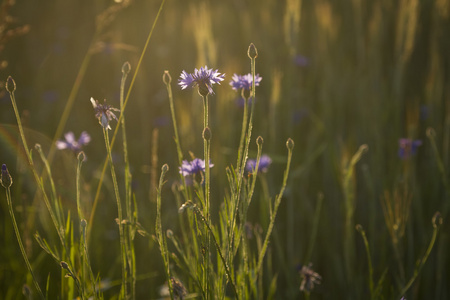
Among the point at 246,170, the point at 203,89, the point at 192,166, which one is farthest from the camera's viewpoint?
the point at 246,170

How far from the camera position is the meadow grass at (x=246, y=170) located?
89 centimetres

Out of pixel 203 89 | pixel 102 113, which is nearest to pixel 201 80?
pixel 203 89

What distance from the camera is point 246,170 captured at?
1.39 meters

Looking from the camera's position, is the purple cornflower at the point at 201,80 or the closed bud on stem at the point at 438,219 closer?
the purple cornflower at the point at 201,80

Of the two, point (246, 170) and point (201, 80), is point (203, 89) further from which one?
point (246, 170)

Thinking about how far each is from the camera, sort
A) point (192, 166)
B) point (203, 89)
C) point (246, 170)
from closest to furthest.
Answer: point (203, 89) → point (192, 166) → point (246, 170)

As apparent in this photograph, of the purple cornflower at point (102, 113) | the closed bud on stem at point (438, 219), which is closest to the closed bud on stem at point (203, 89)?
the purple cornflower at point (102, 113)

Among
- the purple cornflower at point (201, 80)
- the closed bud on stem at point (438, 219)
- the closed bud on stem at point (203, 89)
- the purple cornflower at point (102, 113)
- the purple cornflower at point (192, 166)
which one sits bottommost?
the closed bud on stem at point (438, 219)

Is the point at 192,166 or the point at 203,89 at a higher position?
the point at 203,89

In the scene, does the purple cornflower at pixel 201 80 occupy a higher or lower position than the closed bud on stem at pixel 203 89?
higher

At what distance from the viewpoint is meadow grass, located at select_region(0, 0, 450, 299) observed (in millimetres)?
895

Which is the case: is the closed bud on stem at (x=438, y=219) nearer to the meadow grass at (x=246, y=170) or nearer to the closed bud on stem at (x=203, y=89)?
the meadow grass at (x=246, y=170)

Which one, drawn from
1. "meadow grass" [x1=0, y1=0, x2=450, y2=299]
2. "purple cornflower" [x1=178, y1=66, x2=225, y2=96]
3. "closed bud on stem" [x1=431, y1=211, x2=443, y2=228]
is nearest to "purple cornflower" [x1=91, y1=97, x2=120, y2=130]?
"meadow grass" [x1=0, y1=0, x2=450, y2=299]

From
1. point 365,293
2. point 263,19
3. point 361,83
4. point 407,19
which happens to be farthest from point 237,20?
point 365,293
